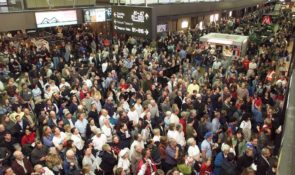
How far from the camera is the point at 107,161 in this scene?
655cm

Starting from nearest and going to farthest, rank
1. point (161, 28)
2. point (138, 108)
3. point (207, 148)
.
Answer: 1. point (207, 148)
2. point (138, 108)
3. point (161, 28)

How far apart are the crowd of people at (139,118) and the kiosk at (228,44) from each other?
160 cm

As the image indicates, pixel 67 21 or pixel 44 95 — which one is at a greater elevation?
pixel 67 21

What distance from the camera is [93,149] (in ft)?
22.7

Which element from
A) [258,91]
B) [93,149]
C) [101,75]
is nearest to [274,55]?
[258,91]

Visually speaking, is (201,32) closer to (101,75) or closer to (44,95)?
(101,75)

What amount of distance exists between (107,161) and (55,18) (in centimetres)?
961

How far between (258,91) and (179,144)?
5169mm

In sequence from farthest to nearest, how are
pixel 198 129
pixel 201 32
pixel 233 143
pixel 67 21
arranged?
pixel 201 32 < pixel 67 21 < pixel 198 129 < pixel 233 143

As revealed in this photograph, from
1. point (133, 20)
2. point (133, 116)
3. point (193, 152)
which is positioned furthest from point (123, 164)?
point (133, 20)

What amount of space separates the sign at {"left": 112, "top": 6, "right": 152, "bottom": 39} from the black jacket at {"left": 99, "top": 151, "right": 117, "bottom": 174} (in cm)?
409

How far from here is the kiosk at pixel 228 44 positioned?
54.9 ft

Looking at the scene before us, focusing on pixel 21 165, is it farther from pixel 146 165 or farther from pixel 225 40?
pixel 225 40

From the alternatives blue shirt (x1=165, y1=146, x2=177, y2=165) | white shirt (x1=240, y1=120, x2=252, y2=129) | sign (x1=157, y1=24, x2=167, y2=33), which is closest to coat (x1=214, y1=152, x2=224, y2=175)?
blue shirt (x1=165, y1=146, x2=177, y2=165)
